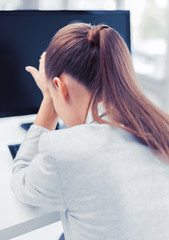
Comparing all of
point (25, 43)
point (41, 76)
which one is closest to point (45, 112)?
point (41, 76)

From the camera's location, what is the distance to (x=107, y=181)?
520 millimetres

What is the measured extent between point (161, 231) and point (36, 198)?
0.86 ft

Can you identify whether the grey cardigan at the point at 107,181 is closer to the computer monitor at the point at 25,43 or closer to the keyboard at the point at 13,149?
the keyboard at the point at 13,149

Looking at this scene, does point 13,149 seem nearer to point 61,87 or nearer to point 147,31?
point 61,87

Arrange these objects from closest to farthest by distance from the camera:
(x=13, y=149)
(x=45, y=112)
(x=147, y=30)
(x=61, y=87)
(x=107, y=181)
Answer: (x=107, y=181)
(x=61, y=87)
(x=45, y=112)
(x=13, y=149)
(x=147, y=30)

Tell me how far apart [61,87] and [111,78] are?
121 millimetres

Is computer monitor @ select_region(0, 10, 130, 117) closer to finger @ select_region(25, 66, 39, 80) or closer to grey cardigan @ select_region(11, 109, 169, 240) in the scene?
finger @ select_region(25, 66, 39, 80)

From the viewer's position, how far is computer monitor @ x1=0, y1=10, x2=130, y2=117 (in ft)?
2.94

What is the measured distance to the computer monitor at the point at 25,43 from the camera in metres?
0.90

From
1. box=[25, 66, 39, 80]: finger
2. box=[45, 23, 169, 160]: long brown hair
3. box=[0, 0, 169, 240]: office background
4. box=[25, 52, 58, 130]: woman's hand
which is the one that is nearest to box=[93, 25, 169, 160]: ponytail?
box=[45, 23, 169, 160]: long brown hair

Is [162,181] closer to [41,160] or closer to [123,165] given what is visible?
[123,165]

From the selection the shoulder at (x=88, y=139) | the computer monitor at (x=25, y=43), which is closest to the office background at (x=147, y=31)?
the computer monitor at (x=25, y=43)

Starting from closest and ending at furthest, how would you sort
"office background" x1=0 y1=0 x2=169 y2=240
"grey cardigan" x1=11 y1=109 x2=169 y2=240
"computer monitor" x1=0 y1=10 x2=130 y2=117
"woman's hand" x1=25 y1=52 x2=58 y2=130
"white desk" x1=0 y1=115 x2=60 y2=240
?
"grey cardigan" x1=11 y1=109 x2=169 y2=240
"white desk" x1=0 y1=115 x2=60 y2=240
"woman's hand" x1=25 y1=52 x2=58 y2=130
"computer monitor" x1=0 y1=10 x2=130 y2=117
"office background" x1=0 y1=0 x2=169 y2=240

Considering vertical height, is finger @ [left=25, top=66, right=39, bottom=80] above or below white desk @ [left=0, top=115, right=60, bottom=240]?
above
